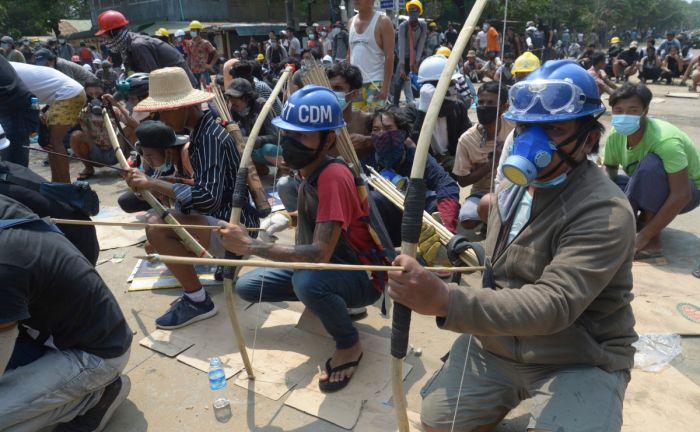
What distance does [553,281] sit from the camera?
1.65m

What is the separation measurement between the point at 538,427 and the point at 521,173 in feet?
3.03

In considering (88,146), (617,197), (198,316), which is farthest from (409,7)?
(617,197)

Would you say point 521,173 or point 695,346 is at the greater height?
point 521,173

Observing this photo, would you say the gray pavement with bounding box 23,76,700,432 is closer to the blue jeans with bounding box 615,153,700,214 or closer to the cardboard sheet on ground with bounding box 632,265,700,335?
the cardboard sheet on ground with bounding box 632,265,700,335

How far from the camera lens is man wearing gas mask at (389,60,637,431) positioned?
1.60m

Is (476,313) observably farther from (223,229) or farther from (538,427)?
(223,229)

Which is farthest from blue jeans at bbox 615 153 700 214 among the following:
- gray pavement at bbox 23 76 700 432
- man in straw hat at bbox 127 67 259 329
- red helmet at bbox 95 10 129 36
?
red helmet at bbox 95 10 129 36

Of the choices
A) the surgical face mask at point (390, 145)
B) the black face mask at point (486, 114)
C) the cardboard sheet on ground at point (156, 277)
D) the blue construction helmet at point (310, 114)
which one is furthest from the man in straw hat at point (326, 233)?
the black face mask at point (486, 114)

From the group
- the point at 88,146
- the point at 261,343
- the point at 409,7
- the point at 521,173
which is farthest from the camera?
the point at 409,7

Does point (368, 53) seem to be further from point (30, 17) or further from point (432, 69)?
point (30, 17)

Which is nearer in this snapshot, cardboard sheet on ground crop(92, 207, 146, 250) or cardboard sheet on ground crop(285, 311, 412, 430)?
cardboard sheet on ground crop(285, 311, 412, 430)

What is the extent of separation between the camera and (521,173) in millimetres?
1726

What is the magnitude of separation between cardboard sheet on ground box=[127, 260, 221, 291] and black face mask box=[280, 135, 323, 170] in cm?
167

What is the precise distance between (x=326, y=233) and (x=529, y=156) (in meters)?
1.12
